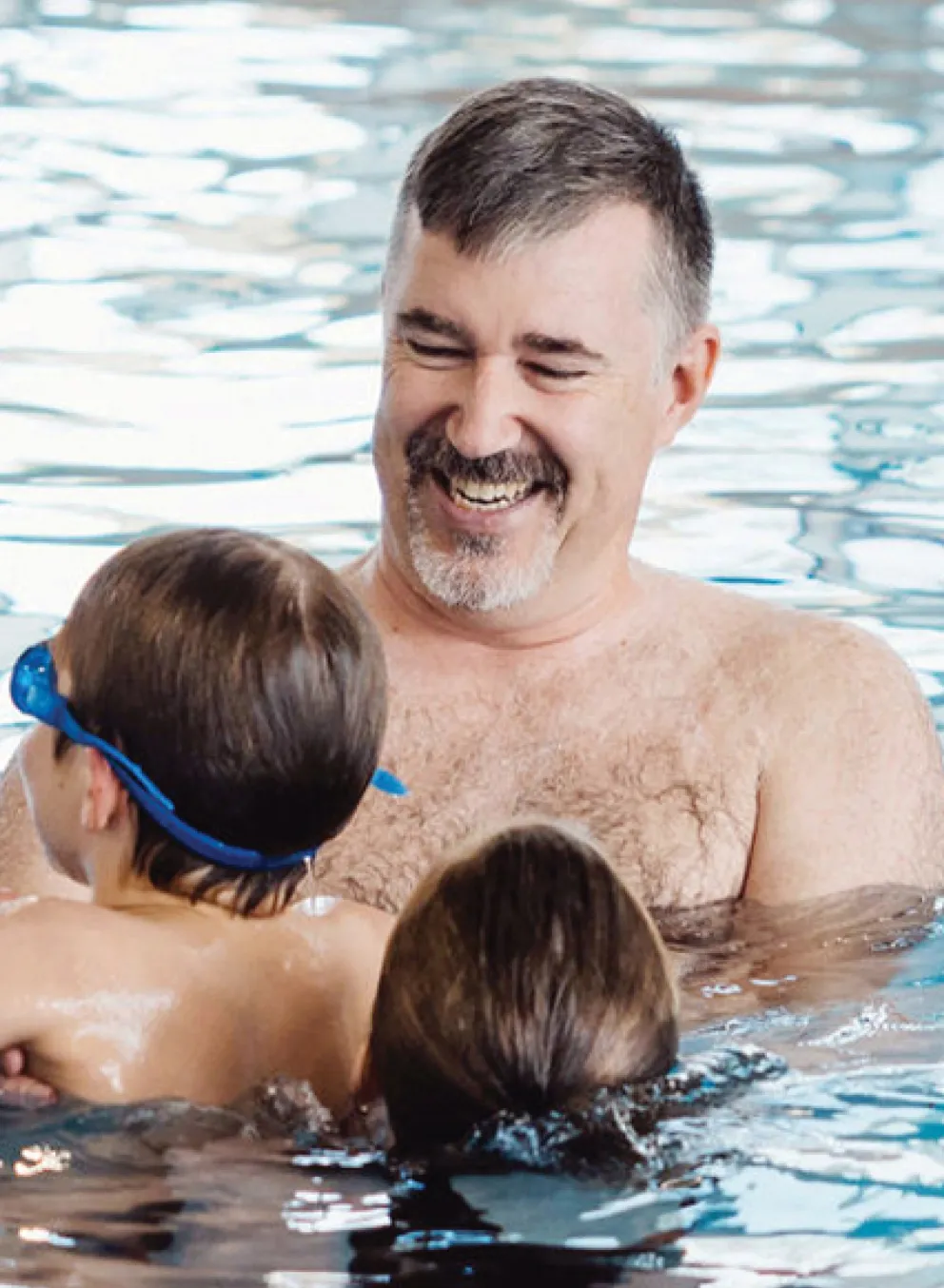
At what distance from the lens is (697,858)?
4.43 meters

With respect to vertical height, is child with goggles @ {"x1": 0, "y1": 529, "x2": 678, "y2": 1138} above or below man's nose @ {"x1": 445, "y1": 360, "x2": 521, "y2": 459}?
below

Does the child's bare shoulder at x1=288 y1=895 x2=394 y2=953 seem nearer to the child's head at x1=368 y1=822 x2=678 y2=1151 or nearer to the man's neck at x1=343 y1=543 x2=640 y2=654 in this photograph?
the child's head at x1=368 y1=822 x2=678 y2=1151

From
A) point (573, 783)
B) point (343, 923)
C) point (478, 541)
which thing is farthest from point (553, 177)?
point (343, 923)

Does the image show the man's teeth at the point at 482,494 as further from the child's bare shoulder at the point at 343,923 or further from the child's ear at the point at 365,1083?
the child's ear at the point at 365,1083

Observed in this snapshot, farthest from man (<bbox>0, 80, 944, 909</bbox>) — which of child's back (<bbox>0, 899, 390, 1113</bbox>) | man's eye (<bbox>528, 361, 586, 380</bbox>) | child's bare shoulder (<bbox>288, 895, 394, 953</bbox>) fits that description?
child's back (<bbox>0, 899, 390, 1113</bbox>)

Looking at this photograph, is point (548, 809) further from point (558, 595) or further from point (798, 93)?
point (798, 93)

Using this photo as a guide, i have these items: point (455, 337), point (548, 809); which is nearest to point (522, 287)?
point (455, 337)

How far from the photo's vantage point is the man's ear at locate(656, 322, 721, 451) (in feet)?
15.1

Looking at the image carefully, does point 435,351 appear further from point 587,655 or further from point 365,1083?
point 365,1083

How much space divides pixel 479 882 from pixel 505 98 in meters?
1.64

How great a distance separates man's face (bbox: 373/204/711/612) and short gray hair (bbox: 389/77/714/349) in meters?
0.03

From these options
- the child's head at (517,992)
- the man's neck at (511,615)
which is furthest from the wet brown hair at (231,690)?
the man's neck at (511,615)

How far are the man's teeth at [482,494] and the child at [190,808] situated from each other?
84 centimetres

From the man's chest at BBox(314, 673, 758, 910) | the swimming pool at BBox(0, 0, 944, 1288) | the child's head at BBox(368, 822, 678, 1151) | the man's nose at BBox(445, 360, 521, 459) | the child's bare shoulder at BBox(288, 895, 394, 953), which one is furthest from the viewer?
the man's chest at BBox(314, 673, 758, 910)
